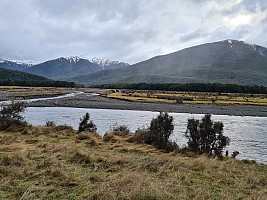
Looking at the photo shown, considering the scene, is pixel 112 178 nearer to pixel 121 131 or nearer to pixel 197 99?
pixel 121 131

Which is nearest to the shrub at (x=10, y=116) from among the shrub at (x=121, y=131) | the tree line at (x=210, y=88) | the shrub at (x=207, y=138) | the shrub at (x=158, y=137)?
the shrub at (x=121, y=131)

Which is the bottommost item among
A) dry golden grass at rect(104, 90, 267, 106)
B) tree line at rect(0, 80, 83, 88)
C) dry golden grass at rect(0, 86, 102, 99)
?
dry golden grass at rect(104, 90, 267, 106)

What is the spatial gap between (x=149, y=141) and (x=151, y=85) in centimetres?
14229

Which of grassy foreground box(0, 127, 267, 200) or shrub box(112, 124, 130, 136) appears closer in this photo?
grassy foreground box(0, 127, 267, 200)

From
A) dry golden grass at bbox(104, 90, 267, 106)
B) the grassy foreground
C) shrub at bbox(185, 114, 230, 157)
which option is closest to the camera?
the grassy foreground

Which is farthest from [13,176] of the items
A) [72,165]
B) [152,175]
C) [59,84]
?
[59,84]

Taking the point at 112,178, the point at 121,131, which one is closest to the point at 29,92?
the point at 121,131

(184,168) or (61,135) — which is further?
(61,135)

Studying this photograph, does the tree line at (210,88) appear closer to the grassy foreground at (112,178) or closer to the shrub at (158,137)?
the shrub at (158,137)

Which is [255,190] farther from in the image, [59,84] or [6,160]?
[59,84]

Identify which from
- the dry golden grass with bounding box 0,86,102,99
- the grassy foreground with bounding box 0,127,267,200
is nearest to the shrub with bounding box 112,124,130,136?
the grassy foreground with bounding box 0,127,267,200

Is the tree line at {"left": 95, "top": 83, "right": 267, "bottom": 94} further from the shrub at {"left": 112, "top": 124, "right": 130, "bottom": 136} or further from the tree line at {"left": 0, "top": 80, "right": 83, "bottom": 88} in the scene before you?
Answer: the shrub at {"left": 112, "top": 124, "right": 130, "bottom": 136}

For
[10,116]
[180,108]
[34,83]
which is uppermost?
[34,83]

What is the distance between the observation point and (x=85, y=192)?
7.18m
